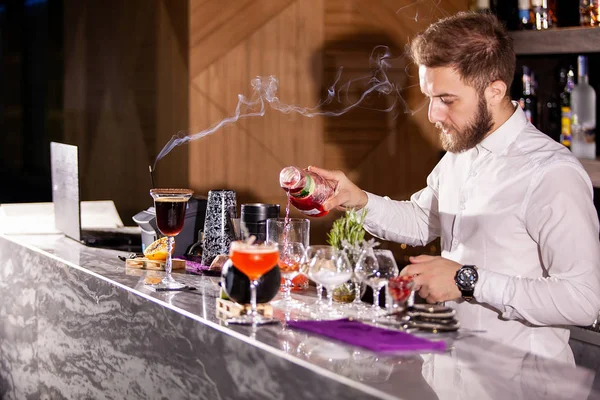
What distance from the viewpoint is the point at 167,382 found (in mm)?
2242

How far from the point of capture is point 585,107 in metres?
3.34

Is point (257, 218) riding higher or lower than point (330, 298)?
higher

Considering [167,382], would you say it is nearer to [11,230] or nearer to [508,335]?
[508,335]

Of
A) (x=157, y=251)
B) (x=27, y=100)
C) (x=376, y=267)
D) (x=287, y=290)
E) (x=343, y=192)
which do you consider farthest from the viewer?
(x=27, y=100)

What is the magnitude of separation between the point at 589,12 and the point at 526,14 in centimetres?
28

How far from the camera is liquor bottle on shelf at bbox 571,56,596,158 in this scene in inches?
131

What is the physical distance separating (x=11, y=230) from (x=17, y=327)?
0.60 m

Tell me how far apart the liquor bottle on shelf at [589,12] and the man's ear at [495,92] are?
103cm

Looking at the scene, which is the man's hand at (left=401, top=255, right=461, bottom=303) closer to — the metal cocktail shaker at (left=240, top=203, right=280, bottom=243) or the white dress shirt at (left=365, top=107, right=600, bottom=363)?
the white dress shirt at (left=365, top=107, right=600, bottom=363)

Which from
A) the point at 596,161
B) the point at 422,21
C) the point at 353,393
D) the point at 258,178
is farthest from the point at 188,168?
the point at 353,393

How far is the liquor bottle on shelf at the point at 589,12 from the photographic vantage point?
3.28 meters

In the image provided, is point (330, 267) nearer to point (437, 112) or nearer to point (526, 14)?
point (437, 112)

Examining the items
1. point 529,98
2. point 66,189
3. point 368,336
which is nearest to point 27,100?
point 66,189

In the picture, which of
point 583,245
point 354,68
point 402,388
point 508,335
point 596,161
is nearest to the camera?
point 402,388
